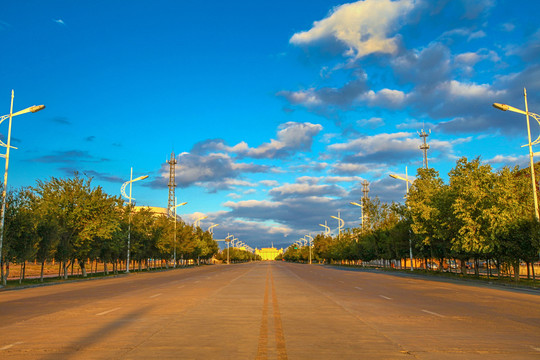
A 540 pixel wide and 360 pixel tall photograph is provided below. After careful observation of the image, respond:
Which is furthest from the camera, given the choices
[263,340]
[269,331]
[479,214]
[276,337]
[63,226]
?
[63,226]

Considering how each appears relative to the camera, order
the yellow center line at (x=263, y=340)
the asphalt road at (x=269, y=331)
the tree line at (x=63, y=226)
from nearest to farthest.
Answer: the yellow center line at (x=263, y=340) < the asphalt road at (x=269, y=331) < the tree line at (x=63, y=226)

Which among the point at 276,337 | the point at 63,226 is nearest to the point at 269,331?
the point at 276,337

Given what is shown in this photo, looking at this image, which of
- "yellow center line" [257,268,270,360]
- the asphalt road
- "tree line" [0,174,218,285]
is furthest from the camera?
"tree line" [0,174,218,285]

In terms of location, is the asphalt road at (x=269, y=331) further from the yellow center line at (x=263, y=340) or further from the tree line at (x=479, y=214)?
the tree line at (x=479, y=214)

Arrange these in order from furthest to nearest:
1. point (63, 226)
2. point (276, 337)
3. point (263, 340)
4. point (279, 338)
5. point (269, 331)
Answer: point (63, 226), point (269, 331), point (276, 337), point (279, 338), point (263, 340)

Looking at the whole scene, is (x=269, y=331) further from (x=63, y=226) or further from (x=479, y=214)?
(x=63, y=226)

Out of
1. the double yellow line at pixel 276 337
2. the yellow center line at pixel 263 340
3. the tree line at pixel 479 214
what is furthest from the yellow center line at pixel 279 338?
the tree line at pixel 479 214

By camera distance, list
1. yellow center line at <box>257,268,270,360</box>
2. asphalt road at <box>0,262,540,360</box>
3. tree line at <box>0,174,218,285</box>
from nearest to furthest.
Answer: yellow center line at <box>257,268,270,360</box> < asphalt road at <box>0,262,540,360</box> < tree line at <box>0,174,218,285</box>

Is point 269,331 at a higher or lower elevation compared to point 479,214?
lower

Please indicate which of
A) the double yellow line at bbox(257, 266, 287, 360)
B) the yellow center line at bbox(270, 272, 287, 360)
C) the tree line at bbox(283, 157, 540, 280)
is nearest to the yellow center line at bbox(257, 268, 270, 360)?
the double yellow line at bbox(257, 266, 287, 360)

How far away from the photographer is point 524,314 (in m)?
14.6

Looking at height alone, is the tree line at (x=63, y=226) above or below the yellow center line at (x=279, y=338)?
above

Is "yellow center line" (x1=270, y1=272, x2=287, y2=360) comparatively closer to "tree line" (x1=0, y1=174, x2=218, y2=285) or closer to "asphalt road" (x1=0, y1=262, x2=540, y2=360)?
"asphalt road" (x1=0, y1=262, x2=540, y2=360)

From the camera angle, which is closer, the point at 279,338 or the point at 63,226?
the point at 279,338
